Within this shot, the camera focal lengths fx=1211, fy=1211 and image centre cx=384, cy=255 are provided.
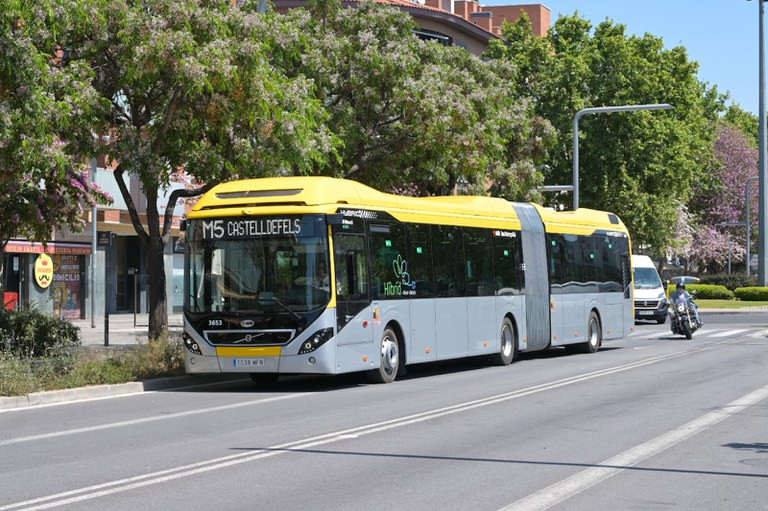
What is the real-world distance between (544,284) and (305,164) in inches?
247

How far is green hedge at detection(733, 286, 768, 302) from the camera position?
60.3 meters

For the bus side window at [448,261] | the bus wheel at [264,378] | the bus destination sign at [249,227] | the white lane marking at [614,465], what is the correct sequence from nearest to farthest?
the white lane marking at [614,465] < the bus destination sign at [249,227] < the bus wheel at [264,378] < the bus side window at [448,261]

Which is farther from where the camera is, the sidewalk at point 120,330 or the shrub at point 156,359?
the sidewalk at point 120,330

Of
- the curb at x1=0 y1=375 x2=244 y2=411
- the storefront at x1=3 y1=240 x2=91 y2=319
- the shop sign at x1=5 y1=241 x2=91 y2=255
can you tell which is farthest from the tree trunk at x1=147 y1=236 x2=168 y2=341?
the storefront at x1=3 y1=240 x2=91 y2=319

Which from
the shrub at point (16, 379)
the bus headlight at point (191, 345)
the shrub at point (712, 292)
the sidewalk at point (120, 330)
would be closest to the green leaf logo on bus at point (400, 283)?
the bus headlight at point (191, 345)

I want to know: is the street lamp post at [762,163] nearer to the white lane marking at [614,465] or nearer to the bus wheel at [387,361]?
the bus wheel at [387,361]

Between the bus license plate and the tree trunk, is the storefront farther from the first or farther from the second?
the bus license plate

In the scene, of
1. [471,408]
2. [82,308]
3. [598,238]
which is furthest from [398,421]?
[82,308]

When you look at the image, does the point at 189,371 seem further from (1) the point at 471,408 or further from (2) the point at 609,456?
(2) the point at 609,456

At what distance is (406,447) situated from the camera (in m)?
11.5

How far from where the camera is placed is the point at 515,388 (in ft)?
59.3

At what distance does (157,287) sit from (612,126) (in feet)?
112

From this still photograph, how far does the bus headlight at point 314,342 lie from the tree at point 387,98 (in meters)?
9.53

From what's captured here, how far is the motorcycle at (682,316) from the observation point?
3256 cm
